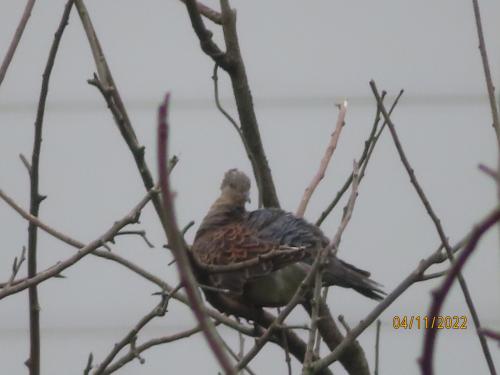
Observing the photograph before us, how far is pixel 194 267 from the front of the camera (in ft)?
4.16

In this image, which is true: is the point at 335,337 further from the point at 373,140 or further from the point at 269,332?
the point at 269,332

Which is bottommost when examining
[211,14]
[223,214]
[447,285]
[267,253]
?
[447,285]

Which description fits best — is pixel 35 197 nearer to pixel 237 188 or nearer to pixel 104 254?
pixel 104 254

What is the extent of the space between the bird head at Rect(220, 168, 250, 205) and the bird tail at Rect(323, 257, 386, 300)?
35 cm

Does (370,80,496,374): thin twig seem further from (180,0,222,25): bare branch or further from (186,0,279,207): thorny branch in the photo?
(180,0,222,25): bare branch

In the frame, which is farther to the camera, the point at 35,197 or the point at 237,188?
the point at 237,188

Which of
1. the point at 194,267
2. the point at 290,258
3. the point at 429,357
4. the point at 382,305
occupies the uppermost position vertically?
the point at 290,258

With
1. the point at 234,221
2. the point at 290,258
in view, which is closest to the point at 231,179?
the point at 234,221

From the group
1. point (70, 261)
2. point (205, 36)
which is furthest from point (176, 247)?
point (205, 36)

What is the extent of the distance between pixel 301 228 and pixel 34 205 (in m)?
0.87

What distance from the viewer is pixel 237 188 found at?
7.84 feet

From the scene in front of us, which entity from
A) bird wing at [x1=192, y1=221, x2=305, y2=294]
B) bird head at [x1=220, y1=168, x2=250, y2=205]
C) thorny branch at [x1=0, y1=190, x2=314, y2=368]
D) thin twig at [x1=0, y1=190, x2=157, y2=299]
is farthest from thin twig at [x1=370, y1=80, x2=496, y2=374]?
bird head at [x1=220, y1=168, x2=250, y2=205]

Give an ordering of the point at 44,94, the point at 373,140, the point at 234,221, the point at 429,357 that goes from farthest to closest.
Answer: the point at 234,221 → the point at 373,140 → the point at 44,94 → the point at 429,357

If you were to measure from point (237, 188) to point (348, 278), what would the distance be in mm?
429
